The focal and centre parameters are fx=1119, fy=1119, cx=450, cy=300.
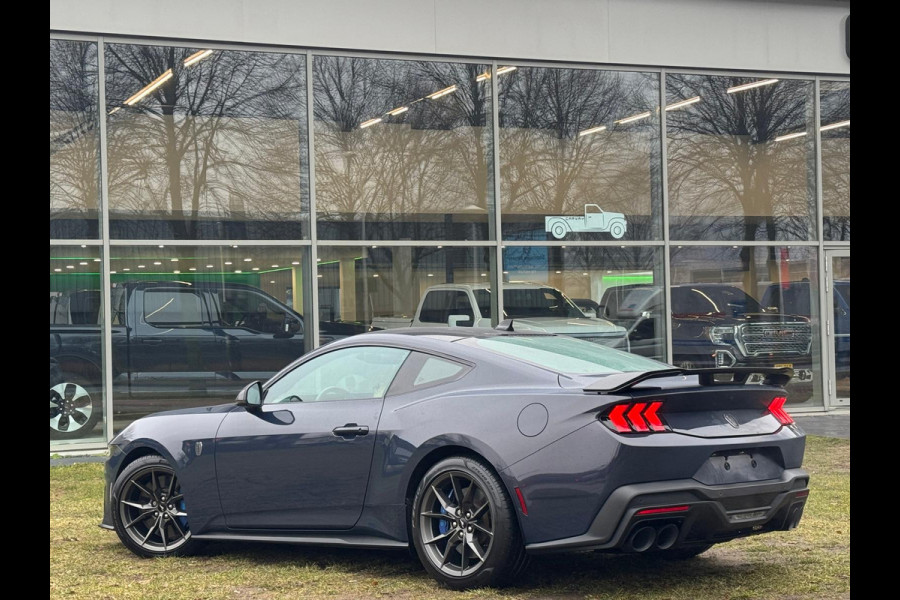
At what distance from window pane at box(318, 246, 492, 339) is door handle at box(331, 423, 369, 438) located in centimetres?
784

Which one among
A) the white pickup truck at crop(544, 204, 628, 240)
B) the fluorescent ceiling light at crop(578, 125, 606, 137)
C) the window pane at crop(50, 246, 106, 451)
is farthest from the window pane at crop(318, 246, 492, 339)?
the window pane at crop(50, 246, 106, 451)

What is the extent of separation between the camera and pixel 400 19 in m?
14.4

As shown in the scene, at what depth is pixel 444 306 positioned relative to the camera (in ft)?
47.7

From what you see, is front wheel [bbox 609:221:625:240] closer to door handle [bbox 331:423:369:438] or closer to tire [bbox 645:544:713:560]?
tire [bbox 645:544:713:560]

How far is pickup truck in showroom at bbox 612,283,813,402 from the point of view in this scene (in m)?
15.5

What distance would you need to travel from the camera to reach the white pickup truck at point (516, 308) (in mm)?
14500

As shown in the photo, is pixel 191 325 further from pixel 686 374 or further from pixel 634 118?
pixel 686 374

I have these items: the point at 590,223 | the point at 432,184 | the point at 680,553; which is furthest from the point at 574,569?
the point at 590,223
